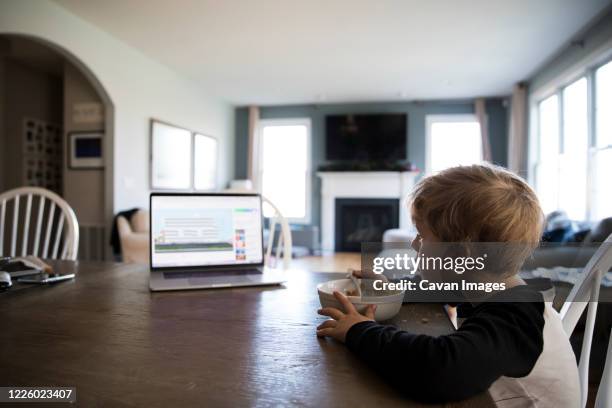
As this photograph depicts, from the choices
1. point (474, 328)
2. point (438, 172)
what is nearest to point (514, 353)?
point (474, 328)

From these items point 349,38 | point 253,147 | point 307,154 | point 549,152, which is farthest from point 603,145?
point 253,147

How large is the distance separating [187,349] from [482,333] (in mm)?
472

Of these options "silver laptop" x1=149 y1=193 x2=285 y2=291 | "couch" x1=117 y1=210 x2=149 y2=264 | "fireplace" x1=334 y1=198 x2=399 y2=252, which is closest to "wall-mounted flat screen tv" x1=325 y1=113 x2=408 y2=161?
"fireplace" x1=334 y1=198 x2=399 y2=252

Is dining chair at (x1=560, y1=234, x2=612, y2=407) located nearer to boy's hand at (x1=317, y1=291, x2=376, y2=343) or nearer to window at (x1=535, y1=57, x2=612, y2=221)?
boy's hand at (x1=317, y1=291, x2=376, y2=343)

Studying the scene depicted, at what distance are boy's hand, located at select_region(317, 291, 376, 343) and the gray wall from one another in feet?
19.9

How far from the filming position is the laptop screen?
1227 millimetres

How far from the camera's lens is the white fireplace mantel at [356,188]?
6262 mm

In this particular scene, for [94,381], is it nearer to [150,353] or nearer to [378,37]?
[150,353]

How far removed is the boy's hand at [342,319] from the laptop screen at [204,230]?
24.4 inches

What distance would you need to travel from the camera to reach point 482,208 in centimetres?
62

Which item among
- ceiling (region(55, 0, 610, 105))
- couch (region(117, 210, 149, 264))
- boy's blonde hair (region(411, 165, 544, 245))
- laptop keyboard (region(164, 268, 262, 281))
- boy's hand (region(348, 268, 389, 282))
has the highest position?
ceiling (region(55, 0, 610, 105))

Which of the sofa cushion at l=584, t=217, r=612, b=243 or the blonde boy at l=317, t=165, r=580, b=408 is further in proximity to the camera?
the sofa cushion at l=584, t=217, r=612, b=243

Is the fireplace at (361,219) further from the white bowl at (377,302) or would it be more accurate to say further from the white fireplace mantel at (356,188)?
the white bowl at (377,302)

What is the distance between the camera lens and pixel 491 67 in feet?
15.5
